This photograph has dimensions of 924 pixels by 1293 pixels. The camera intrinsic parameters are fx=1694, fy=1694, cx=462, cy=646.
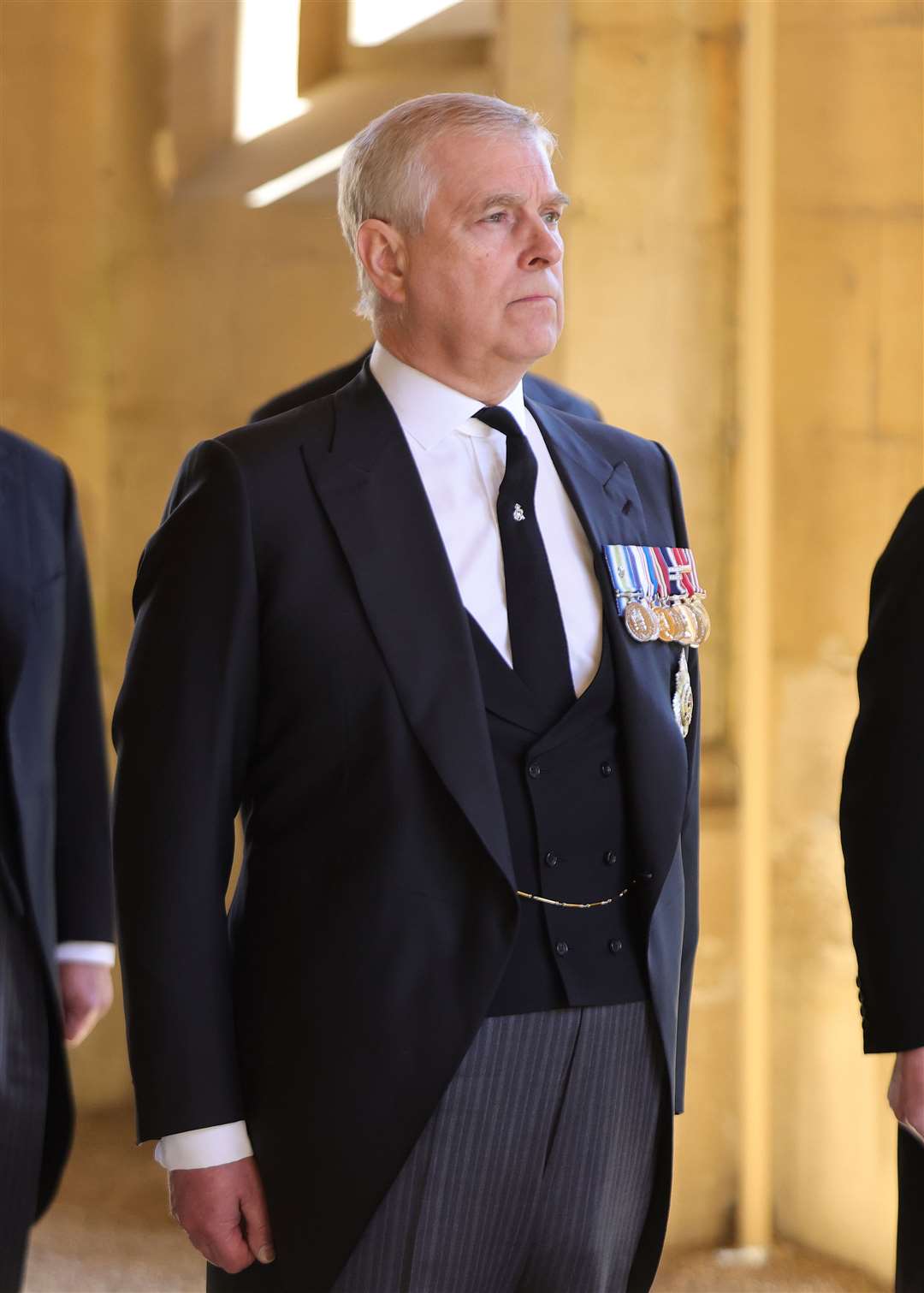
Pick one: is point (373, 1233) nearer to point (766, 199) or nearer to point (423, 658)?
point (423, 658)

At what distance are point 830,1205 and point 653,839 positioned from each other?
8.52ft

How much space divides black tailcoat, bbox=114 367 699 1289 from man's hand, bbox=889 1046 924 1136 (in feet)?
1.08

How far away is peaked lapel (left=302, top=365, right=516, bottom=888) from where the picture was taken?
1904 millimetres

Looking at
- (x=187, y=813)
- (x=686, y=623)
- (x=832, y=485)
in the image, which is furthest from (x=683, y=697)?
(x=832, y=485)

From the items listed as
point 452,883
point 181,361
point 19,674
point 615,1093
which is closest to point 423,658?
point 452,883

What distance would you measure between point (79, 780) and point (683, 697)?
57.8 inches

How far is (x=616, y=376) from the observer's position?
4.20 meters

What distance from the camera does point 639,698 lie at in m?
2.04

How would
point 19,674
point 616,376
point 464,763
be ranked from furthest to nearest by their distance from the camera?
point 616,376
point 19,674
point 464,763

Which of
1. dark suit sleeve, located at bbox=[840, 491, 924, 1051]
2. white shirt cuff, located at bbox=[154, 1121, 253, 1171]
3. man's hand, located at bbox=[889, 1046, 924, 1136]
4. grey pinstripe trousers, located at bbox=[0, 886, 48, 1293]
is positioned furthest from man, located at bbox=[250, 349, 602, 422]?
white shirt cuff, located at bbox=[154, 1121, 253, 1171]

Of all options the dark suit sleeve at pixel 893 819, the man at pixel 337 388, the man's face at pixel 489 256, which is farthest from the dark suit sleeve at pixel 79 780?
the dark suit sleeve at pixel 893 819

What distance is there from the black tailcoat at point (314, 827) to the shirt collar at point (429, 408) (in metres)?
0.09

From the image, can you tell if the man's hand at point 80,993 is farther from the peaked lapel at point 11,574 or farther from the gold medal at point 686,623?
the gold medal at point 686,623

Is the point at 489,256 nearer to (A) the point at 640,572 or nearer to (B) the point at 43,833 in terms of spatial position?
(A) the point at 640,572
